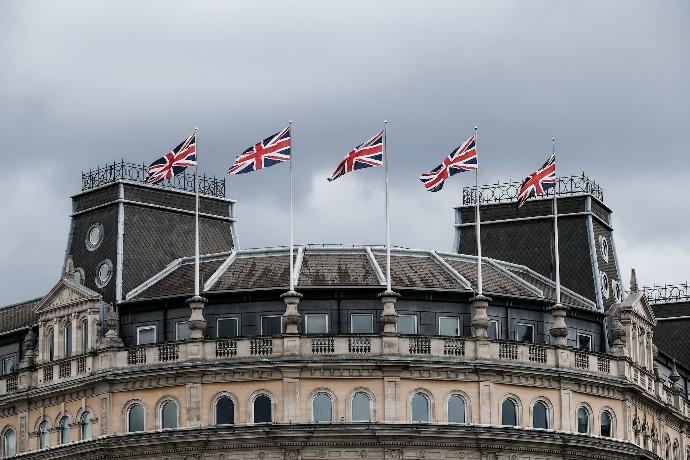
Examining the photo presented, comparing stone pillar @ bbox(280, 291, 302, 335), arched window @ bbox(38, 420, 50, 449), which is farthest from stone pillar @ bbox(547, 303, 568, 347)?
arched window @ bbox(38, 420, 50, 449)

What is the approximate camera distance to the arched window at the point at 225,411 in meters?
129

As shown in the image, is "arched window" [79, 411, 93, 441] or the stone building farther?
"arched window" [79, 411, 93, 441]

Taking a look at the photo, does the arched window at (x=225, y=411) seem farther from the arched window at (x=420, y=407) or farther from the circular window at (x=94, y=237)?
the circular window at (x=94, y=237)

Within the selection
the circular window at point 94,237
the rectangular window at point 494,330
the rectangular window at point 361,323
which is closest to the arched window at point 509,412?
the rectangular window at point 494,330

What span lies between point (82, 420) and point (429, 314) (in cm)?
2300

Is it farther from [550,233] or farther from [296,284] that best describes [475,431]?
[550,233]

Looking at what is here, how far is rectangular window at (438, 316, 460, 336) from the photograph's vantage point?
133000 millimetres

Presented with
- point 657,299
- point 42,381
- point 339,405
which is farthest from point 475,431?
point 657,299

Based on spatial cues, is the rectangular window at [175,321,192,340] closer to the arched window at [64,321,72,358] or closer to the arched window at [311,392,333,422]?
the arched window at [64,321,72,358]

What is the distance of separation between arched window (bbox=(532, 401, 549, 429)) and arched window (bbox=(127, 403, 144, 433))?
24.4 metres

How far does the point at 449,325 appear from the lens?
437 ft

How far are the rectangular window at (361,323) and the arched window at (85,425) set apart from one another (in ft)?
57.9

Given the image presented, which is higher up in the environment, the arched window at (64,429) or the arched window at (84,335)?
the arched window at (84,335)

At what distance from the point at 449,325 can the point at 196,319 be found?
1595 centimetres
